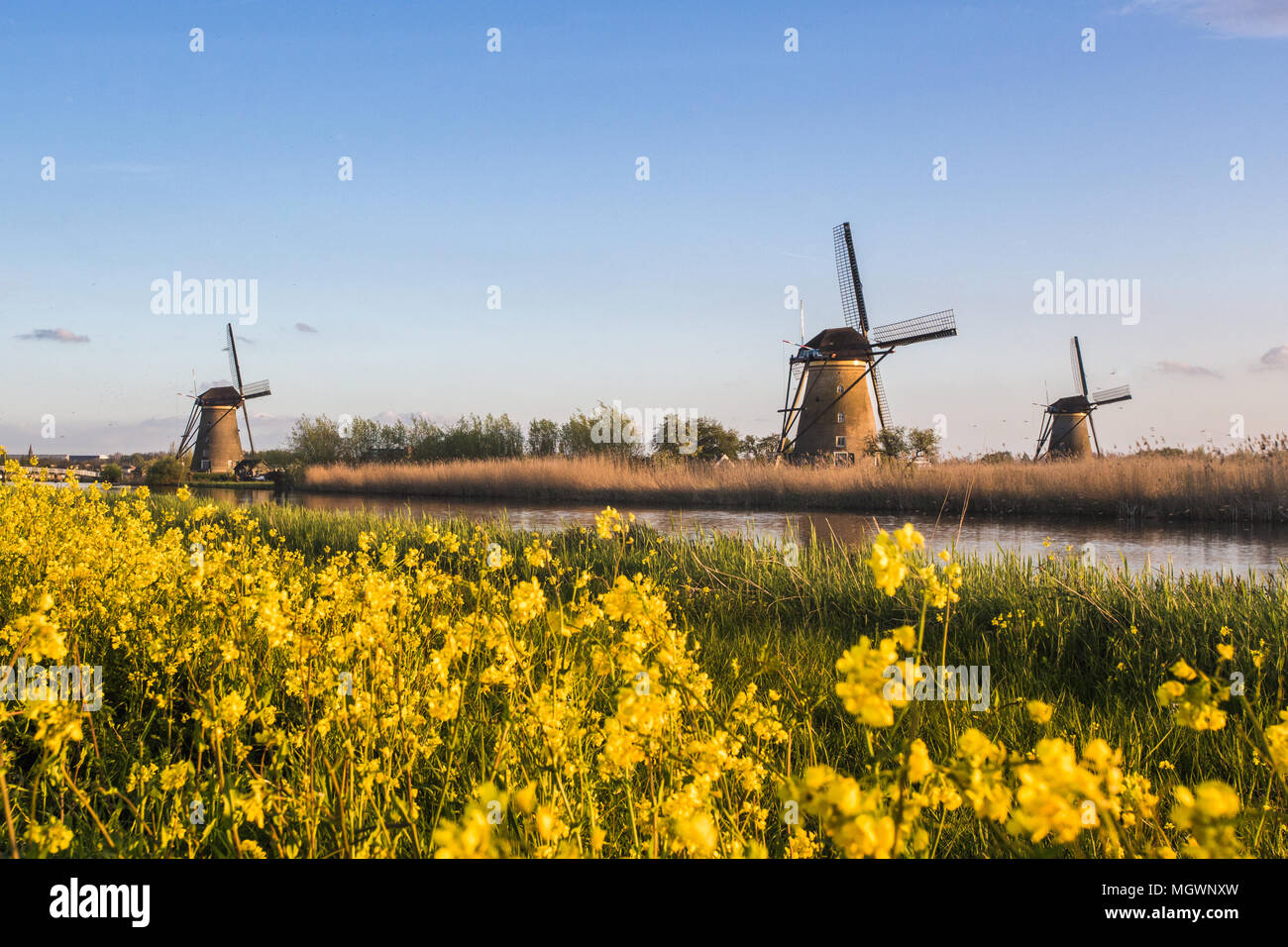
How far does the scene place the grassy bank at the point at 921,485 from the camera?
15.9 meters

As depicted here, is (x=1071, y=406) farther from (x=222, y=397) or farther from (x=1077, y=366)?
(x=222, y=397)

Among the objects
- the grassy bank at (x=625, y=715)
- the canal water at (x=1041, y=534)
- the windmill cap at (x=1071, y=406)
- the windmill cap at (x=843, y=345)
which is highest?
the windmill cap at (x=843, y=345)

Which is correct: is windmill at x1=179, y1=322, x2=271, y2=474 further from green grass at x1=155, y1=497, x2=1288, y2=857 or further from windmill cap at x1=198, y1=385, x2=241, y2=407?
green grass at x1=155, y1=497, x2=1288, y2=857

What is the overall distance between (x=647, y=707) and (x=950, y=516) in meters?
17.5

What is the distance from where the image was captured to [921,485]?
19.7 meters

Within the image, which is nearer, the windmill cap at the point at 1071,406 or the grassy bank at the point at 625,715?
the grassy bank at the point at 625,715

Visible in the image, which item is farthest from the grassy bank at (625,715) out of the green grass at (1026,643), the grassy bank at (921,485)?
the grassy bank at (921,485)

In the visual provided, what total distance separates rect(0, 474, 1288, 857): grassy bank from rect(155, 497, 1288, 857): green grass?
0.03 metres

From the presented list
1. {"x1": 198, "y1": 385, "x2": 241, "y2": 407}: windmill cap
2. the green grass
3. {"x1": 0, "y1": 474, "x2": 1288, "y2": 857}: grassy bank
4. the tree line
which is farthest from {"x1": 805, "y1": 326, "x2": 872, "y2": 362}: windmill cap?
{"x1": 198, "y1": 385, "x2": 241, "y2": 407}: windmill cap

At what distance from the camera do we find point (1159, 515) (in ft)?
54.3

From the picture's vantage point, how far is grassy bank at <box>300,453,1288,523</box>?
15938 mm

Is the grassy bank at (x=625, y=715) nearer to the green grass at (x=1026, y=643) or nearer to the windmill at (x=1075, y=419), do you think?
the green grass at (x=1026, y=643)

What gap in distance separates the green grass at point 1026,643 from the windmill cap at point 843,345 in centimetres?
2294

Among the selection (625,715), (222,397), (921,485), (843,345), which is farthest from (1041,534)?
(222,397)
